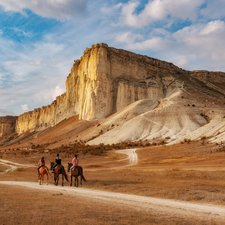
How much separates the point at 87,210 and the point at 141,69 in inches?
2397

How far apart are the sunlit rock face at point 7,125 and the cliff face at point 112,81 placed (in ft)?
181

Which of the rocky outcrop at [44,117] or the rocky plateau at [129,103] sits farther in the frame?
the rocky outcrop at [44,117]

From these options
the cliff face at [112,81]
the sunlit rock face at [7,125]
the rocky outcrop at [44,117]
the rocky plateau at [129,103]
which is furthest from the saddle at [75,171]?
the sunlit rock face at [7,125]

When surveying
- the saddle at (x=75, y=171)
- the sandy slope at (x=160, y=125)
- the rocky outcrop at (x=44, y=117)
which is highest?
the rocky outcrop at (x=44, y=117)

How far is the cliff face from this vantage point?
190 ft

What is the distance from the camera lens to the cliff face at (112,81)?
5788cm

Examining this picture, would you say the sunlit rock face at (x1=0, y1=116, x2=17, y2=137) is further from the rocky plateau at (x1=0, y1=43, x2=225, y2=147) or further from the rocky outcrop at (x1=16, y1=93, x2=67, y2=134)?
the rocky plateau at (x1=0, y1=43, x2=225, y2=147)

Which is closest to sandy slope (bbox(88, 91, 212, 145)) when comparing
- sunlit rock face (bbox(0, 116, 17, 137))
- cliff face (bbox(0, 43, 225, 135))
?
cliff face (bbox(0, 43, 225, 135))

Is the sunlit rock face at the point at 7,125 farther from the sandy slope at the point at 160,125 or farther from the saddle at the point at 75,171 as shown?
the saddle at the point at 75,171

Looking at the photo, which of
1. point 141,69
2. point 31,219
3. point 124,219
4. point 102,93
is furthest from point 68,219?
point 141,69

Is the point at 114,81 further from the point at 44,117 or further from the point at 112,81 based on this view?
the point at 44,117

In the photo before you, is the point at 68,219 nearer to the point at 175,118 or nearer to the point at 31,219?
the point at 31,219

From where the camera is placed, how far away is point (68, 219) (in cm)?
530

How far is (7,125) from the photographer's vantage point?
11856 cm
